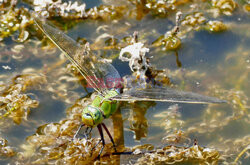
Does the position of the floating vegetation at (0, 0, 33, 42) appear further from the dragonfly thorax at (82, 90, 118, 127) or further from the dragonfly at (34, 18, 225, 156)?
the dragonfly thorax at (82, 90, 118, 127)

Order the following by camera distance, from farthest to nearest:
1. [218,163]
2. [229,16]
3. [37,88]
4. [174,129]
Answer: [229,16], [37,88], [174,129], [218,163]

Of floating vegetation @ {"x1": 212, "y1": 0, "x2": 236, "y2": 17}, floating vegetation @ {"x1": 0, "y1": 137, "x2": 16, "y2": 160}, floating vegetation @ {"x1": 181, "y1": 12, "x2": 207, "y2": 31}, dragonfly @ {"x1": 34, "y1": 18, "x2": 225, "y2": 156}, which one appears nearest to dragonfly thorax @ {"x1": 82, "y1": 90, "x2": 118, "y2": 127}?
dragonfly @ {"x1": 34, "y1": 18, "x2": 225, "y2": 156}

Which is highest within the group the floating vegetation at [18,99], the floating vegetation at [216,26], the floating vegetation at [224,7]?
the floating vegetation at [224,7]

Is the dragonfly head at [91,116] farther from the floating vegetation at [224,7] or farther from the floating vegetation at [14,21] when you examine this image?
the floating vegetation at [224,7]

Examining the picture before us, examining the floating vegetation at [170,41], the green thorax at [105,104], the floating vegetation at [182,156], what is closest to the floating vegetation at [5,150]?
the green thorax at [105,104]

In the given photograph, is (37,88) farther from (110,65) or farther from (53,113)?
(110,65)

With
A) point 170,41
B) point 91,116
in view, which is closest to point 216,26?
point 170,41

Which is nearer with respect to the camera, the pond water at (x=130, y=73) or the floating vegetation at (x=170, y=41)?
the pond water at (x=130, y=73)

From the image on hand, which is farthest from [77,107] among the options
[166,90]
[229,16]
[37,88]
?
[229,16]
